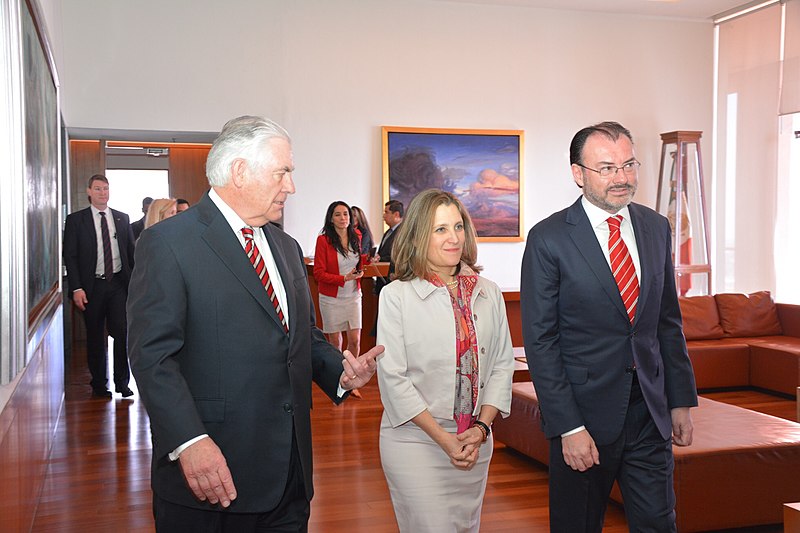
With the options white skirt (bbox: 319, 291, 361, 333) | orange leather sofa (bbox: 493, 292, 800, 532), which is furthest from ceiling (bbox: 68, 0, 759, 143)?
orange leather sofa (bbox: 493, 292, 800, 532)

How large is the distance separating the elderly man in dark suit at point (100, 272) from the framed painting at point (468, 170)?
3946mm

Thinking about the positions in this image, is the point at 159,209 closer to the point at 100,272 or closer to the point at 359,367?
the point at 100,272

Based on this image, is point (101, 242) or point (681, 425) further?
point (101, 242)

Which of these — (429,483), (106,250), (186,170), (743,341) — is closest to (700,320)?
(743,341)

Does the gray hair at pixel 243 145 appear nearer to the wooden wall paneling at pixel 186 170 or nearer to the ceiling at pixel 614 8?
the ceiling at pixel 614 8

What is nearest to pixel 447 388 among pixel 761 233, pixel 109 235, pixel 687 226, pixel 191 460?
pixel 191 460

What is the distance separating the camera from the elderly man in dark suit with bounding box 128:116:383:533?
7.22 ft

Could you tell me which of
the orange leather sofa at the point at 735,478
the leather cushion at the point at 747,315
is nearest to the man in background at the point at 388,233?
the leather cushion at the point at 747,315

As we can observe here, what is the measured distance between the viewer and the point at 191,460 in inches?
80.7

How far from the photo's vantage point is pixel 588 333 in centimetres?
289

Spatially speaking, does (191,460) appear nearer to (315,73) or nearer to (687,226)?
(315,73)

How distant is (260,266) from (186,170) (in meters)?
11.2

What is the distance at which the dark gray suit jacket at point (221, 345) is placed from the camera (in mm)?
2178

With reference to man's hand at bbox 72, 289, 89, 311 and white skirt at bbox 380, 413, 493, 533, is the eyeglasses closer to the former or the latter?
white skirt at bbox 380, 413, 493, 533
